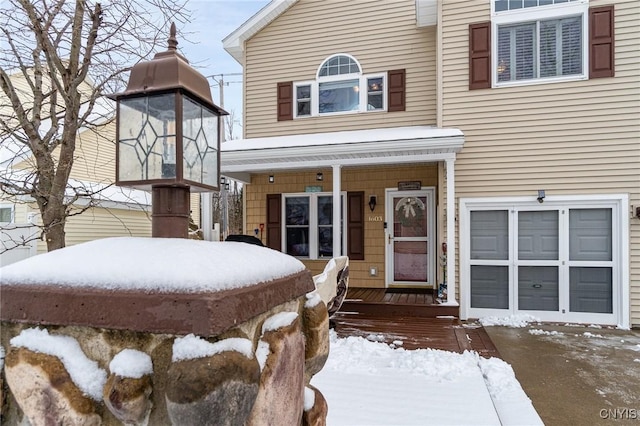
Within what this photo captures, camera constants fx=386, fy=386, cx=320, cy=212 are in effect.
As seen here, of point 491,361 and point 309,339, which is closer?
point 309,339

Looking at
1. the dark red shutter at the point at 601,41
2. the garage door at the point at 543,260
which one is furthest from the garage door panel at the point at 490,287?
the dark red shutter at the point at 601,41

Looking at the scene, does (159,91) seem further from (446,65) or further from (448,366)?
(446,65)

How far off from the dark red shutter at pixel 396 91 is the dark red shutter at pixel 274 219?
9.37 feet

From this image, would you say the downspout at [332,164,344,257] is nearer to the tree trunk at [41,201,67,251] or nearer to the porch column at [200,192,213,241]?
the porch column at [200,192,213,241]

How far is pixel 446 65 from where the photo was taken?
6203 mm

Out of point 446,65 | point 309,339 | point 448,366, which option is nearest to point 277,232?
point 446,65

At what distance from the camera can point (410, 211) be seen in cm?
723

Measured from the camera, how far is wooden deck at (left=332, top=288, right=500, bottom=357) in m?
4.42

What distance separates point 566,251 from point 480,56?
3209 millimetres

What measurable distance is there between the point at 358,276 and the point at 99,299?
672 centimetres

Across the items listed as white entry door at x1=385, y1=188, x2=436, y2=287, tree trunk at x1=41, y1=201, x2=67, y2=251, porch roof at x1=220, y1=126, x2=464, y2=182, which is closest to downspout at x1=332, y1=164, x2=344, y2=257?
porch roof at x1=220, y1=126, x2=464, y2=182

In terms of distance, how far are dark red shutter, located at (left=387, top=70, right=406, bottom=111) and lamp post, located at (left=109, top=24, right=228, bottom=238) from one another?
6289 millimetres

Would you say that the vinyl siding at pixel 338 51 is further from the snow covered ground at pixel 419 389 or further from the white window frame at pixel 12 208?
the white window frame at pixel 12 208

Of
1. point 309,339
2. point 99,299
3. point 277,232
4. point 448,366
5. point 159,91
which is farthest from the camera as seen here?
point 277,232
